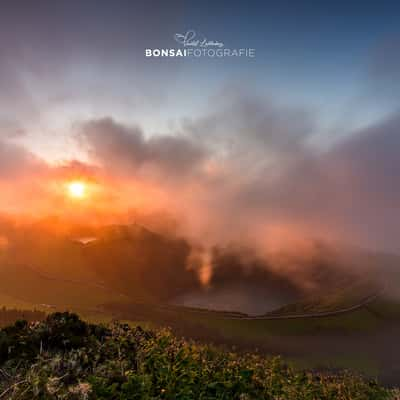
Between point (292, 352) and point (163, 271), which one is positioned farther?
point (163, 271)

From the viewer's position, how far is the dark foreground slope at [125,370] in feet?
18.8

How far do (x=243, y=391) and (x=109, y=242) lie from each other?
46.6m

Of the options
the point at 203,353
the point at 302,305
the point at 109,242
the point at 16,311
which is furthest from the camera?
the point at 109,242

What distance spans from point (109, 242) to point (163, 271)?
10.7 metres

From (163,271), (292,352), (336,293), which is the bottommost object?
(292,352)

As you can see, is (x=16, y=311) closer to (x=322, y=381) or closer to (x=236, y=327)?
(x=236, y=327)

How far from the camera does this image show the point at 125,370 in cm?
674

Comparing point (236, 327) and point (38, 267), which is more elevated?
point (38, 267)

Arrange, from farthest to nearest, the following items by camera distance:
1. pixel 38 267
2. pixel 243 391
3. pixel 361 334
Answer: pixel 38 267 < pixel 361 334 < pixel 243 391

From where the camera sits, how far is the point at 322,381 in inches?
367

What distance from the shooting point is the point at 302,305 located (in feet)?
98.9

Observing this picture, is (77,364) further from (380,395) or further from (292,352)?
(292,352)

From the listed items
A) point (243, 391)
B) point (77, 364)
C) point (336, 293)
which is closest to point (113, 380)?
point (77, 364)

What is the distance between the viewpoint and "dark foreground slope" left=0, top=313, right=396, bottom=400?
5.73 metres
